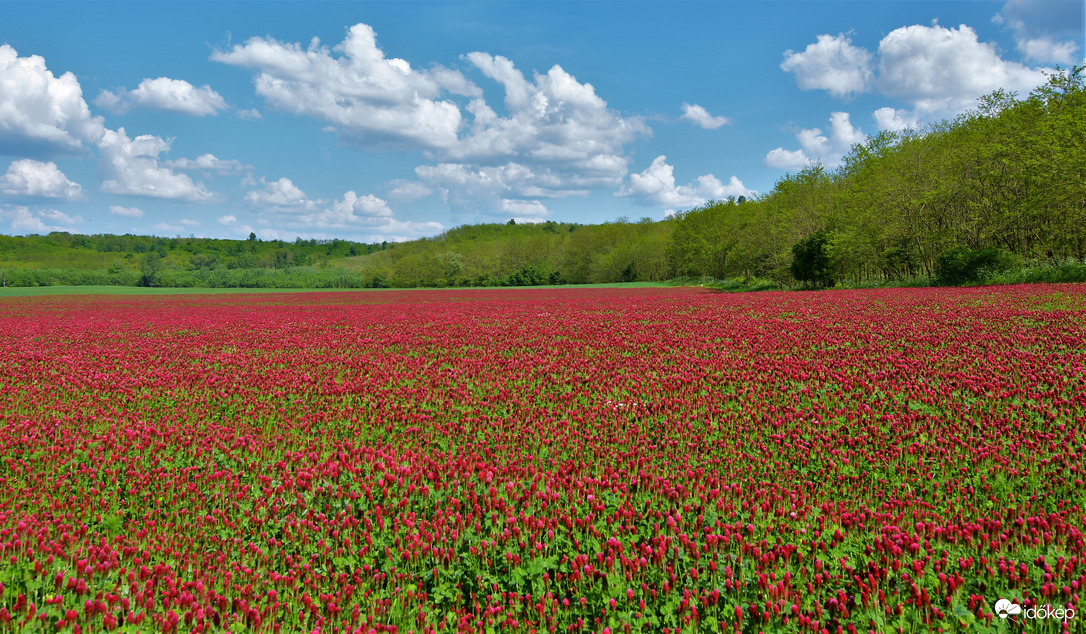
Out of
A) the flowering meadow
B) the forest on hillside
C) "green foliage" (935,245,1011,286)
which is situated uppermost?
the forest on hillside

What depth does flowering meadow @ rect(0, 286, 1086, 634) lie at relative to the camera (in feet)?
12.2

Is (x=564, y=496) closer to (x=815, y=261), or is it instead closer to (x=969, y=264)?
(x=969, y=264)

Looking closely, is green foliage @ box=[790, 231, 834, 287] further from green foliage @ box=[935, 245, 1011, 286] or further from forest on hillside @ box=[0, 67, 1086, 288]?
green foliage @ box=[935, 245, 1011, 286]

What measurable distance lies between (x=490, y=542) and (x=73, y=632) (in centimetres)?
278

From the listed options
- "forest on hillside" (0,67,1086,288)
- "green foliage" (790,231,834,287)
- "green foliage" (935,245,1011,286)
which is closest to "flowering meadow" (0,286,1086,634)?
"green foliage" (935,245,1011,286)

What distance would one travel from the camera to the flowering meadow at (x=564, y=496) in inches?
147

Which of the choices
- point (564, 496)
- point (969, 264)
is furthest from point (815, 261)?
point (564, 496)

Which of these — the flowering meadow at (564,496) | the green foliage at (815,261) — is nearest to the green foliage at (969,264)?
the green foliage at (815,261)

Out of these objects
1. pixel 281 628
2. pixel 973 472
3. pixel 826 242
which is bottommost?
pixel 281 628

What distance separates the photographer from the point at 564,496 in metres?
5.29

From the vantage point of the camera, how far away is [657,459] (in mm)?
6355

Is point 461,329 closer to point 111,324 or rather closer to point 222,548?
point 222,548

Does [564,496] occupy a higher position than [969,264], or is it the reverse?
[969,264]

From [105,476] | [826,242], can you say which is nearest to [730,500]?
[105,476]
